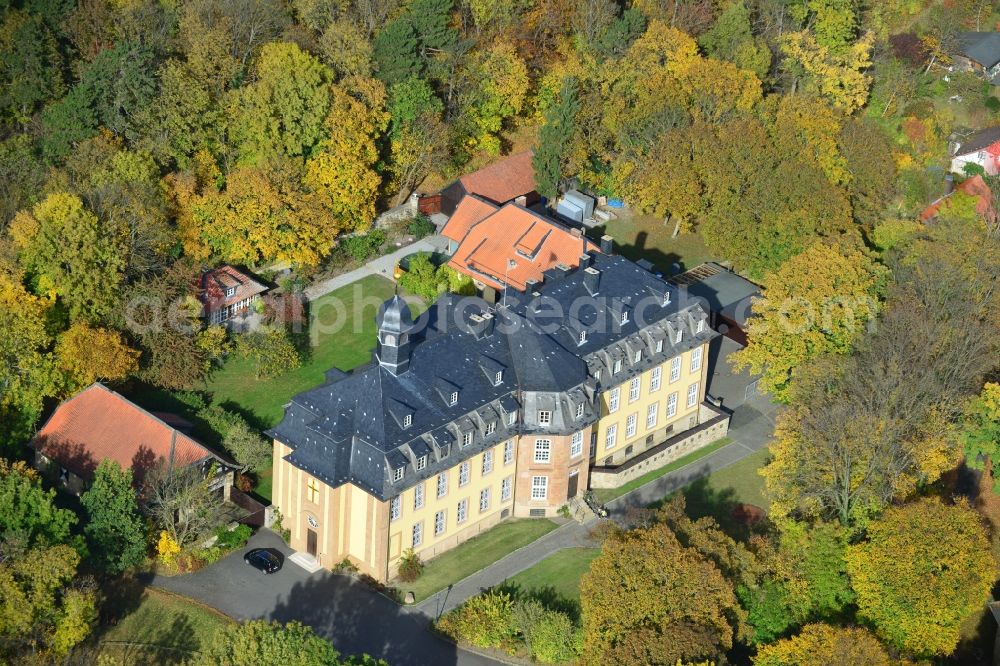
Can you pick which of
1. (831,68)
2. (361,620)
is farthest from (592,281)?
(831,68)

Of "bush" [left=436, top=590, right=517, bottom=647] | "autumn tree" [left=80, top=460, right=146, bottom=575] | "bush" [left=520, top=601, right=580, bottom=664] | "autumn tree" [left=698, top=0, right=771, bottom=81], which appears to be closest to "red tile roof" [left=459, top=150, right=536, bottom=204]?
"autumn tree" [left=698, top=0, right=771, bottom=81]

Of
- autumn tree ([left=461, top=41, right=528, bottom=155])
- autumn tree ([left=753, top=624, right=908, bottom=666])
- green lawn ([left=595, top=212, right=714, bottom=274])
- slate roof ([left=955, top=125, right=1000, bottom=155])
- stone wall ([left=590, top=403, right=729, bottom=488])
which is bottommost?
stone wall ([left=590, top=403, right=729, bottom=488])

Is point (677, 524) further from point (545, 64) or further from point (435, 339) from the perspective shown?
point (545, 64)

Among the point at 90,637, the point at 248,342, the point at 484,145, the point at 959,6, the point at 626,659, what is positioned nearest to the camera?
the point at 626,659

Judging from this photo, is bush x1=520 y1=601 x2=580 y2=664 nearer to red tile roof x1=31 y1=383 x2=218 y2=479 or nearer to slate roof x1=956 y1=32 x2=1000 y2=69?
red tile roof x1=31 y1=383 x2=218 y2=479

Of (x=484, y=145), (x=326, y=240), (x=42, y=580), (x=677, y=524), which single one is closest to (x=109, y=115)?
(x=326, y=240)

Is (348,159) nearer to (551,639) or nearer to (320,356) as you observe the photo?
(320,356)

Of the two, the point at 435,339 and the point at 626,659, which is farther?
the point at 435,339
